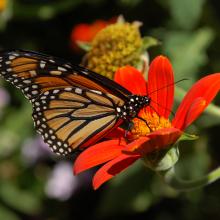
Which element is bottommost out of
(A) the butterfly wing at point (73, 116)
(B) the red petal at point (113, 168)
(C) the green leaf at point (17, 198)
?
(C) the green leaf at point (17, 198)

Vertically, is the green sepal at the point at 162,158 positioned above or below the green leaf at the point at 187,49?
above

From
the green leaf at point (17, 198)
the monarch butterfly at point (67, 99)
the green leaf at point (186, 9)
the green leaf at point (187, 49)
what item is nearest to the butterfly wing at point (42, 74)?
the monarch butterfly at point (67, 99)

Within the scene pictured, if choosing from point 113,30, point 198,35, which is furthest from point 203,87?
point 198,35

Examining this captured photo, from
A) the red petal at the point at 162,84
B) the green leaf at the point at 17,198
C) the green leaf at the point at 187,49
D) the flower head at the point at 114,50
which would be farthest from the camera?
the green leaf at the point at 17,198

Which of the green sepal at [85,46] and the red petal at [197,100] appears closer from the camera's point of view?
the red petal at [197,100]

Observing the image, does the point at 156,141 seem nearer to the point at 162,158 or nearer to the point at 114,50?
the point at 162,158

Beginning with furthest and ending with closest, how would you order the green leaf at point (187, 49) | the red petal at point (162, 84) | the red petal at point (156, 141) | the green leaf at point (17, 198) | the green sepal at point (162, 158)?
the green leaf at point (17, 198) → the green leaf at point (187, 49) → the red petal at point (162, 84) → the green sepal at point (162, 158) → the red petal at point (156, 141)

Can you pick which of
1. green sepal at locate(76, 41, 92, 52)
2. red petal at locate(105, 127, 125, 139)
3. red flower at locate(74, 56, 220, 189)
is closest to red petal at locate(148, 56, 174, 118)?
red flower at locate(74, 56, 220, 189)

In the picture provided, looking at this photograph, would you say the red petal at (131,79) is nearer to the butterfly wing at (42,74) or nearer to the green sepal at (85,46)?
the butterfly wing at (42,74)
